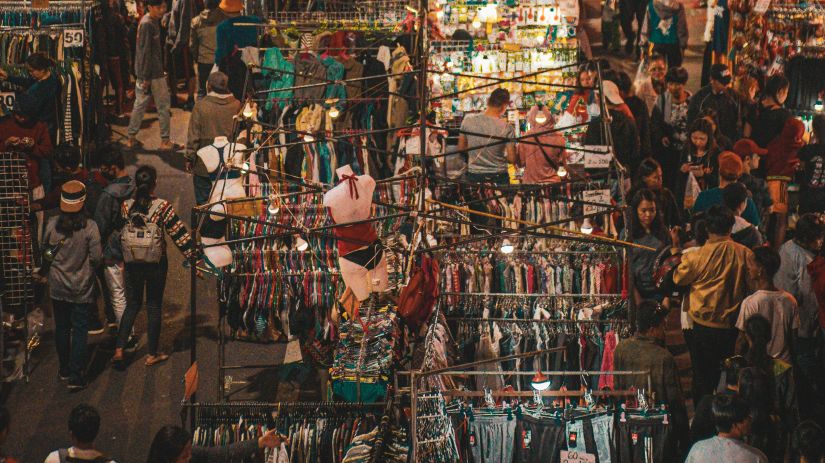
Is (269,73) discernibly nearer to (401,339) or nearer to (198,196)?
(198,196)

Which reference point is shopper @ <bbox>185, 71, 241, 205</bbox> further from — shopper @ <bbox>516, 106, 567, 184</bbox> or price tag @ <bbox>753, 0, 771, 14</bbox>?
price tag @ <bbox>753, 0, 771, 14</bbox>

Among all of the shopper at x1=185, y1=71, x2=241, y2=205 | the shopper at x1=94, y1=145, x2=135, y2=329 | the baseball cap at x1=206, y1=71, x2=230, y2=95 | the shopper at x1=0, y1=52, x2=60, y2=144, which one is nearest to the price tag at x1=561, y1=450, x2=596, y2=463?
→ the shopper at x1=94, y1=145, x2=135, y2=329

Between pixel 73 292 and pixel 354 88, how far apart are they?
4.50 meters

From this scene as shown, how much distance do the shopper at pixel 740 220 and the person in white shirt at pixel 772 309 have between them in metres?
1.06

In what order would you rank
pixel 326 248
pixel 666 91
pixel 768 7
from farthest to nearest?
pixel 768 7 < pixel 666 91 < pixel 326 248

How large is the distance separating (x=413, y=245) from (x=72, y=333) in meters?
3.52

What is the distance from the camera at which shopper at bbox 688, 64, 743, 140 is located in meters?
12.8

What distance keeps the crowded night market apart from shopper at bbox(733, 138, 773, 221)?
0.05 m

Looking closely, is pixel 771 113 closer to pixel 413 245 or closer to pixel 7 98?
pixel 413 245

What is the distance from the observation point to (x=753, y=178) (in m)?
11.6

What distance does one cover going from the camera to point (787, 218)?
12781 mm

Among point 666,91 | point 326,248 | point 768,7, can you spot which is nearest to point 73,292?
point 326,248

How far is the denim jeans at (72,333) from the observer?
33.5 ft

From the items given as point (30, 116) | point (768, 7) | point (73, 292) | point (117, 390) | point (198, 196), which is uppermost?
point (768, 7)
